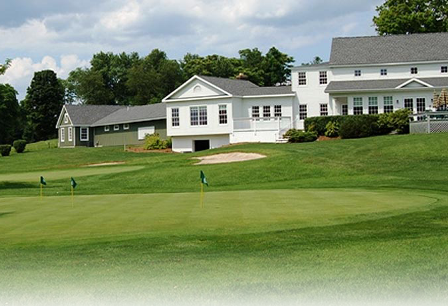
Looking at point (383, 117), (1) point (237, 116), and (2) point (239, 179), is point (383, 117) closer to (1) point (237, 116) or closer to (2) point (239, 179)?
(1) point (237, 116)

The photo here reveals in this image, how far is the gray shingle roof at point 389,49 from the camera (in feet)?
173

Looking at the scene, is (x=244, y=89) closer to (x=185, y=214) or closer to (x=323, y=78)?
(x=323, y=78)

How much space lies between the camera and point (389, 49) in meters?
54.5

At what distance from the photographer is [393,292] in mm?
7031

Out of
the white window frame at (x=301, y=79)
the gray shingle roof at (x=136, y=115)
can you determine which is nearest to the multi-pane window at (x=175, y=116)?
the gray shingle roof at (x=136, y=115)

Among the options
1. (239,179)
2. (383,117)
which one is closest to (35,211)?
(239,179)

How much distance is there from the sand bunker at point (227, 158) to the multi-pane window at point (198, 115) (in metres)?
12.8

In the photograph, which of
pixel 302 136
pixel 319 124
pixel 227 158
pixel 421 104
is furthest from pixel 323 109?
pixel 227 158

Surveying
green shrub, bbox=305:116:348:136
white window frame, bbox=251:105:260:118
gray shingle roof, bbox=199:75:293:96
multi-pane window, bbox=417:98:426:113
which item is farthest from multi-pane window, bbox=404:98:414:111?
white window frame, bbox=251:105:260:118

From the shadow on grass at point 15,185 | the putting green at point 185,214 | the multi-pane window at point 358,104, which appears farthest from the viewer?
the multi-pane window at point 358,104

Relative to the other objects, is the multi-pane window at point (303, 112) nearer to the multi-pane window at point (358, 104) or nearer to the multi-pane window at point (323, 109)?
the multi-pane window at point (323, 109)

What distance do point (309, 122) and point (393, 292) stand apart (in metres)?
41.7

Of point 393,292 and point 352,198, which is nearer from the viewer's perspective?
point 393,292

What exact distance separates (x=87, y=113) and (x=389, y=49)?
133 feet
